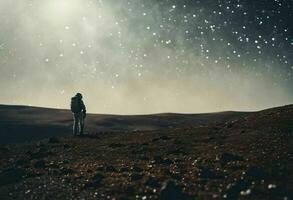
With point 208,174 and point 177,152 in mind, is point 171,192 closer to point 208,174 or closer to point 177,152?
point 208,174

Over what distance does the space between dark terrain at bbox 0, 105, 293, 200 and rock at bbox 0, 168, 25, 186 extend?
0.13ft

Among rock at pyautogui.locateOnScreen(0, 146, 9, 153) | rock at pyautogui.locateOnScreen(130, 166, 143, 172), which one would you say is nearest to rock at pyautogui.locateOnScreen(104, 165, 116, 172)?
rock at pyautogui.locateOnScreen(130, 166, 143, 172)

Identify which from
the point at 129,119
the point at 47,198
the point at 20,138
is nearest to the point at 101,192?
the point at 47,198

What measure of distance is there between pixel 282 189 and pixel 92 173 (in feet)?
24.2

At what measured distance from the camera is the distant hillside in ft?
145

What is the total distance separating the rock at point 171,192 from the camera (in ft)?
51.1

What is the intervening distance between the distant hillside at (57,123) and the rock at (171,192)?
20.0 metres

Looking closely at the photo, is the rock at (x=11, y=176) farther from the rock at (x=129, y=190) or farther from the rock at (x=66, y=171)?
the rock at (x=129, y=190)

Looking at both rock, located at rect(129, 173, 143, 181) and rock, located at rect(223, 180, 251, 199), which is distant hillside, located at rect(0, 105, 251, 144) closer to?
rock, located at rect(129, 173, 143, 181)

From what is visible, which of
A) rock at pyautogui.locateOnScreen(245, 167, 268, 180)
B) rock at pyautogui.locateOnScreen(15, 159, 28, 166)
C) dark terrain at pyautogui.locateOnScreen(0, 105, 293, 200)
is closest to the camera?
dark terrain at pyautogui.locateOnScreen(0, 105, 293, 200)

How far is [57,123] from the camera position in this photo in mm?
52531

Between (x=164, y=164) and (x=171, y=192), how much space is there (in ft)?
12.2

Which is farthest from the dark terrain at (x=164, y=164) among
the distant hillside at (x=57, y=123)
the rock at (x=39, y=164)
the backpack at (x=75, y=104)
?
the distant hillside at (x=57, y=123)

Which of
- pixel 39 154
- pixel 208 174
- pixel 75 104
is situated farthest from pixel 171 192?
pixel 75 104
